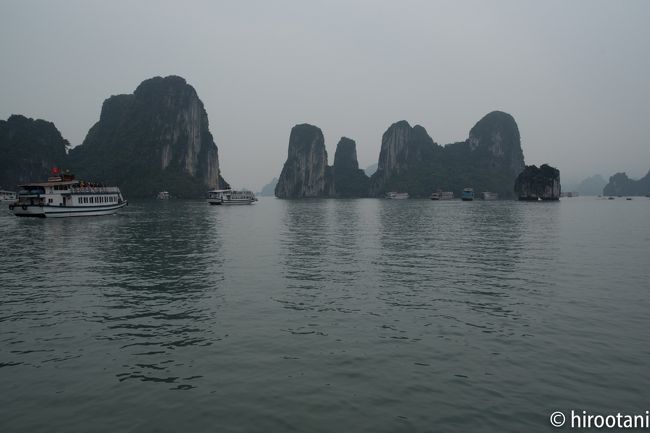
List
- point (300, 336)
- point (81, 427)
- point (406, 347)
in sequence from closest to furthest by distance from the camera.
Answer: point (81, 427)
point (406, 347)
point (300, 336)

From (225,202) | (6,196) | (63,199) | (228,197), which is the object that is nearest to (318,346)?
(63,199)

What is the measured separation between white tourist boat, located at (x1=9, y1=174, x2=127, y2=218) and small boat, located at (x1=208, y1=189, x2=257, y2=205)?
6537 cm

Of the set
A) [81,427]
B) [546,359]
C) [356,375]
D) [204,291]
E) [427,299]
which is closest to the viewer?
[81,427]

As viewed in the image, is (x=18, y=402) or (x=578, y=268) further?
(x=578, y=268)

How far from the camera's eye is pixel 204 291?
21250 mm

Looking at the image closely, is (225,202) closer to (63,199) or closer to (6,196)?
(63,199)

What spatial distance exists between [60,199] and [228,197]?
265ft

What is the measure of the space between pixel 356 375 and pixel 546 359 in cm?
588

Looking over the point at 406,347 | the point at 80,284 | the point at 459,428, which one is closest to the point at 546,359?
the point at 406,347

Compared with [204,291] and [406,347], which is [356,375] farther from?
[204,291]

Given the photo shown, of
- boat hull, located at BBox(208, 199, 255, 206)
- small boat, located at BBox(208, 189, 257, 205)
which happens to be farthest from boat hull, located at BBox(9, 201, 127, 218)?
small boat, located at BBox(208, 189, 257, 205)

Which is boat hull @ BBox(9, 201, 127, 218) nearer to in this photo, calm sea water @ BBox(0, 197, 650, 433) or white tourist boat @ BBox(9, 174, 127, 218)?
white tourist boat @ BBox(9, 174, 127, 218)

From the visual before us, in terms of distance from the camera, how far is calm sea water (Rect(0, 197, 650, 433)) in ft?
31.2

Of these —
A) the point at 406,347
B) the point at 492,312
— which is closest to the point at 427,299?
the point at 492,312
